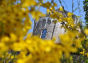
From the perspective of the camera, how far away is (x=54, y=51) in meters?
0.93

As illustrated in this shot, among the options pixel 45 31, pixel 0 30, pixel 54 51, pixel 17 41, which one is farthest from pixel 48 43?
pixel 45 31

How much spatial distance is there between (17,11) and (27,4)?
0.25ft

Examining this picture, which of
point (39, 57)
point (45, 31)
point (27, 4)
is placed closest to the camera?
point (39, 57)

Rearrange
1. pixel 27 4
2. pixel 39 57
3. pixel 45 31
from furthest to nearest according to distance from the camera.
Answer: pixel 45 31 < pixel 27 4 < pixel 39 57

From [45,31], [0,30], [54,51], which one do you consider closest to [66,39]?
[54,51]

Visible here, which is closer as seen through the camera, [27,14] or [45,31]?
[27,14]

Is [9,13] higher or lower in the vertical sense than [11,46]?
higher

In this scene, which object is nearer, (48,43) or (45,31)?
(48,43)

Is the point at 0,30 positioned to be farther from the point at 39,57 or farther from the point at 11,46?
the point at 39,57

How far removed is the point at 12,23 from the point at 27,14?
0.37 feet

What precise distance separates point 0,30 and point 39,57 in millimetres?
281

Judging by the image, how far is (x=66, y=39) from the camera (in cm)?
95

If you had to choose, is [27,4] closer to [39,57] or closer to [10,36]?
[10,36]

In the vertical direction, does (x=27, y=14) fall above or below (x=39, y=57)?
above
